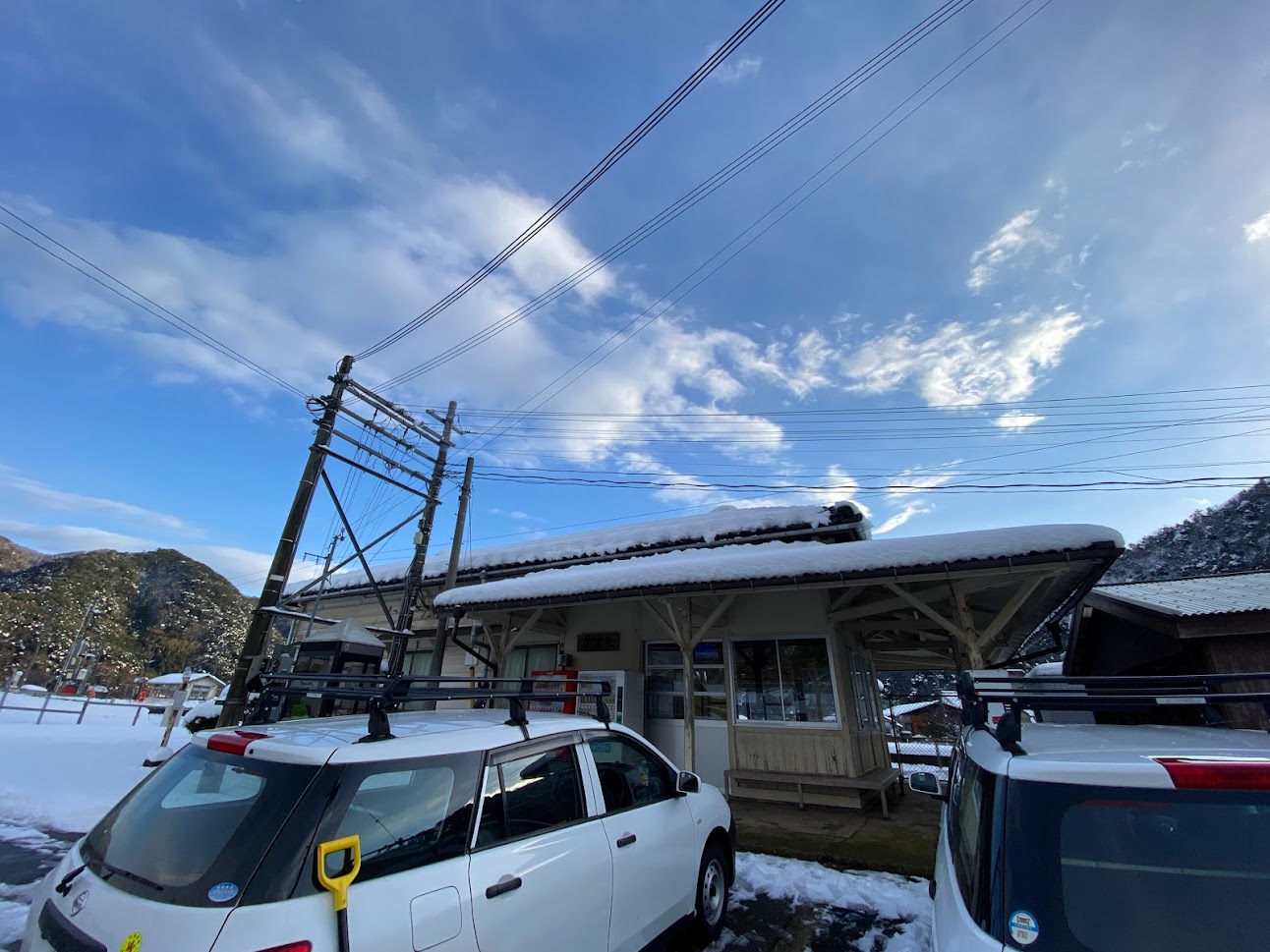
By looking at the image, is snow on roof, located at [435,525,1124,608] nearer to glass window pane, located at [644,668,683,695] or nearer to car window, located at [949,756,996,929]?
glass window pane, located at [644,668,683,695]

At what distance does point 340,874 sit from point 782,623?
801cm

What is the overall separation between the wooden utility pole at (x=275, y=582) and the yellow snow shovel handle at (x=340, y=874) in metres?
8.63

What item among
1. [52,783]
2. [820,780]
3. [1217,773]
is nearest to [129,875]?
[1217,773]

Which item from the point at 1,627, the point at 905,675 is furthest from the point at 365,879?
the point at 1,627

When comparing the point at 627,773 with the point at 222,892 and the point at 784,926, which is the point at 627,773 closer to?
the point at 784,926

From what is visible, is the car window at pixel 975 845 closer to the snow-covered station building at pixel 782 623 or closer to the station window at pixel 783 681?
the snow-covered station building at pixel 782 623

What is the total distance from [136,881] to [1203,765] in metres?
3.22

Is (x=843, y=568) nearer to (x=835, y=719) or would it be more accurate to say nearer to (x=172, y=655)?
(x=835, y=719)

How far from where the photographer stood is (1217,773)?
150cm

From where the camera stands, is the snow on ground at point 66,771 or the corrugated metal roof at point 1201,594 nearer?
the corrugated metal roof at point 1201,594

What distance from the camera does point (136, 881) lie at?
1.74 m

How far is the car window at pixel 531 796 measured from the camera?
92.3 inches

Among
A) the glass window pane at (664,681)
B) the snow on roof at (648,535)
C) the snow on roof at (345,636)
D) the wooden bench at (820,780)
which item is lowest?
the wooden bench at (820,780)

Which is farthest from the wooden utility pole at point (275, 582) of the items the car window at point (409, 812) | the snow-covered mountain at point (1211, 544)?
the snow-covered mountain at point (1211, 544)
